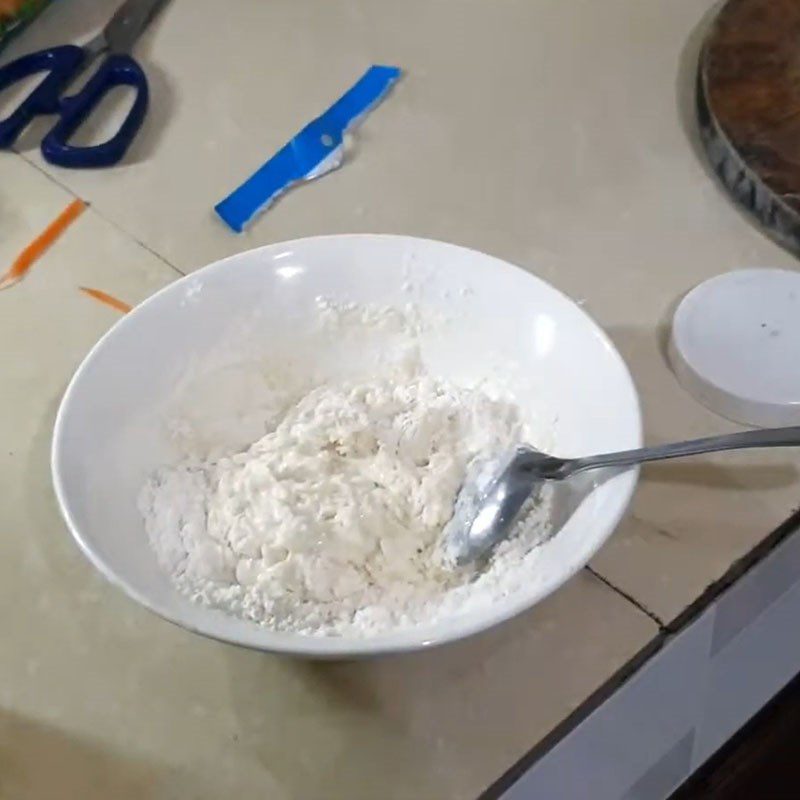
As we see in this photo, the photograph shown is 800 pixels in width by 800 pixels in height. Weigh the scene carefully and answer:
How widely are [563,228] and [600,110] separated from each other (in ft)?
0.46

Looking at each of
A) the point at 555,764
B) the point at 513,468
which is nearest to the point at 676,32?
the point at 513,468

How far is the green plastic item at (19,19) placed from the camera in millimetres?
916

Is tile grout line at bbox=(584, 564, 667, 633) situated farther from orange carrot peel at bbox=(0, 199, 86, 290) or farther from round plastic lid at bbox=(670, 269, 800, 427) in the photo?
orange carrot peel at bbox=(0, 199, 86, 290)

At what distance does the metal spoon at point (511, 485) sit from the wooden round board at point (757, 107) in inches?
9.7

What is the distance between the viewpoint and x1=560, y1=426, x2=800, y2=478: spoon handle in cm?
53

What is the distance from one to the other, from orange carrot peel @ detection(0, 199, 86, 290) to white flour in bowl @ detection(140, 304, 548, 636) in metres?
Result: 0.26

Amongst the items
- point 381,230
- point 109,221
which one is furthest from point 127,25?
point 381,230

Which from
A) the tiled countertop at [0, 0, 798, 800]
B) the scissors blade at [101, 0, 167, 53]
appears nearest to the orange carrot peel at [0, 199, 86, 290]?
the tiled countertop at [0, 0, 798, 800]

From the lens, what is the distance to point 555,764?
0.57 metres

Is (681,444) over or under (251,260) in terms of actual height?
under

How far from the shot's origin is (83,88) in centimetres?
87

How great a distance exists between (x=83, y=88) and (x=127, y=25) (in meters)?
0.08

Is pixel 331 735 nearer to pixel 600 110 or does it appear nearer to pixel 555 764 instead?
pixel 555 764

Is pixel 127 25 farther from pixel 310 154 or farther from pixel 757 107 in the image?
pixel 757 107
